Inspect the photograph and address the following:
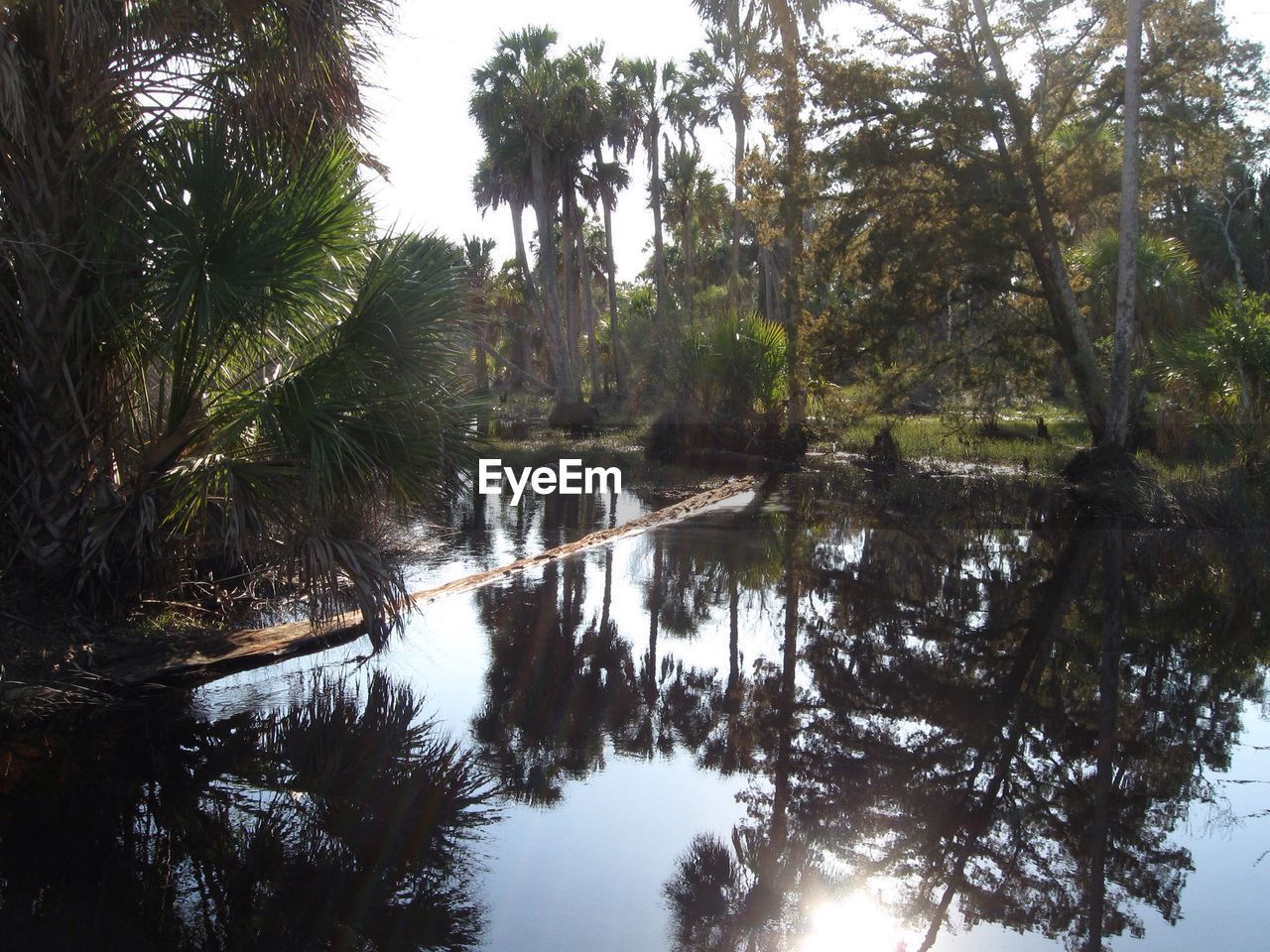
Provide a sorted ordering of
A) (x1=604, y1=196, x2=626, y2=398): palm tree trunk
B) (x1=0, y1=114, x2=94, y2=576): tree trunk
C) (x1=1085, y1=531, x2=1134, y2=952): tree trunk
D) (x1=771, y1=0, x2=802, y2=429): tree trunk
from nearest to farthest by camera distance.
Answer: (x1=1085, y1=531, x2=1134, y2=952): tree trunk < (x1=0, y1=114, x2=94, y2=576): tree trunk < (x1=771, y1=0, x2=802, y2=429): tree trunk < (x1=604, y1=196, x2=626, y2=398): palm tree trunk

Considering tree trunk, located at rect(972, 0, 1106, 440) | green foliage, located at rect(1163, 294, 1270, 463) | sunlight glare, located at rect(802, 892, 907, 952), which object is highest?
tree trunk, located at rect(972, 0, 1106, 440)

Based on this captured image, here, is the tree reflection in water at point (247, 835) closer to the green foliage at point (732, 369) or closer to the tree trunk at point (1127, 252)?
the tree trunk at point (1127, 252)

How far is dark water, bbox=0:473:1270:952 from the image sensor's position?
13.8 ft

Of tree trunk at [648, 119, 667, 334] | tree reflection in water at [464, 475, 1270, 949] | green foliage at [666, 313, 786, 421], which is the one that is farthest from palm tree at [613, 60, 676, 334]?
tree reflection in water at [464, 475, 1270, 949]

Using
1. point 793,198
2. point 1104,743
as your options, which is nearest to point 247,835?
point 1104,743

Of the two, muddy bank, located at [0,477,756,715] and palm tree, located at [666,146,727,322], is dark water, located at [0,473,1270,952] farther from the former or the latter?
palm tree, located at [666,146,727,322]

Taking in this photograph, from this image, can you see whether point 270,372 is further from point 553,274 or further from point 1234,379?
point 553,274

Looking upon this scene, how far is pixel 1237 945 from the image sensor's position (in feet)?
13.2

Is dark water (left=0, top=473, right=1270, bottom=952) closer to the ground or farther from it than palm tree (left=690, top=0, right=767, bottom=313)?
closer to the ground

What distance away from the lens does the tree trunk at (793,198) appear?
72.9 ft

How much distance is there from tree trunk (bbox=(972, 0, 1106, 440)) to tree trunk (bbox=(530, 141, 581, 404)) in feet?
62.9

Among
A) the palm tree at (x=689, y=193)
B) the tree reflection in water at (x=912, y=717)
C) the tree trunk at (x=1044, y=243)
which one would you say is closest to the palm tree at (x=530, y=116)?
the palm tree at (x=689, y=193)

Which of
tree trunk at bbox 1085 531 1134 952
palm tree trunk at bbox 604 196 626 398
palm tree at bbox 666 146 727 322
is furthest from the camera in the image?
palm tree at bbox 666 146 727 322

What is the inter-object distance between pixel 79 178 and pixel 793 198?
17011 millimetres
